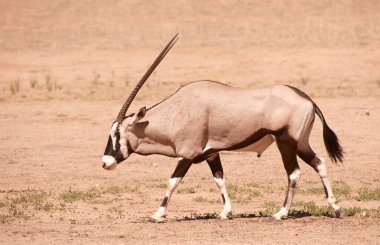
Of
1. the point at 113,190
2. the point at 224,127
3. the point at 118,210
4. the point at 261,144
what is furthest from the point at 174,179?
the point at 113,190

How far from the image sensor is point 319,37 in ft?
102

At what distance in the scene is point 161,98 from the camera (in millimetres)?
21500

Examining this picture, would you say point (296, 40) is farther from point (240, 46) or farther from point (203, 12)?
point (203, 12)

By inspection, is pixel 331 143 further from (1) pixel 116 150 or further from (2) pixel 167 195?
(1) pixel 116 150

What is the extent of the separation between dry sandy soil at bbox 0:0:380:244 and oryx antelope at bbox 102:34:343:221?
59cm

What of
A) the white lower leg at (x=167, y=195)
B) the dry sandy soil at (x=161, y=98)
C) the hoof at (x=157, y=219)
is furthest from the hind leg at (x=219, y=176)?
the hoof at (x=157, y=219)

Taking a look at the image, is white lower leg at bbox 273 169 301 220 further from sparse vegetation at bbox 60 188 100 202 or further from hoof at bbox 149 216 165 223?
sparse vegetation at bbox 60 188 100 202

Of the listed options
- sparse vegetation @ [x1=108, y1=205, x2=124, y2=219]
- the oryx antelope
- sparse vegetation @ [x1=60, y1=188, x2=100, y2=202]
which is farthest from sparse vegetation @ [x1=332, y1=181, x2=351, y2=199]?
sparse vegetation @ [x1=60, y1=188, x2=100, y2=202]

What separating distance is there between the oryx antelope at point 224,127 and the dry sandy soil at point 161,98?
0.59m

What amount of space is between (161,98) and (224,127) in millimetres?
11838

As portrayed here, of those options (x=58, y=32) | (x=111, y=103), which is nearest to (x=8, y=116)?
(x=111, y=103)

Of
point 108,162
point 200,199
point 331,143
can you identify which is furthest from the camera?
point 200,199

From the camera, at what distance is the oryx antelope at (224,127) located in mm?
9633

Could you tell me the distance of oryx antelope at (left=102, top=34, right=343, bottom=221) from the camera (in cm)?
963
